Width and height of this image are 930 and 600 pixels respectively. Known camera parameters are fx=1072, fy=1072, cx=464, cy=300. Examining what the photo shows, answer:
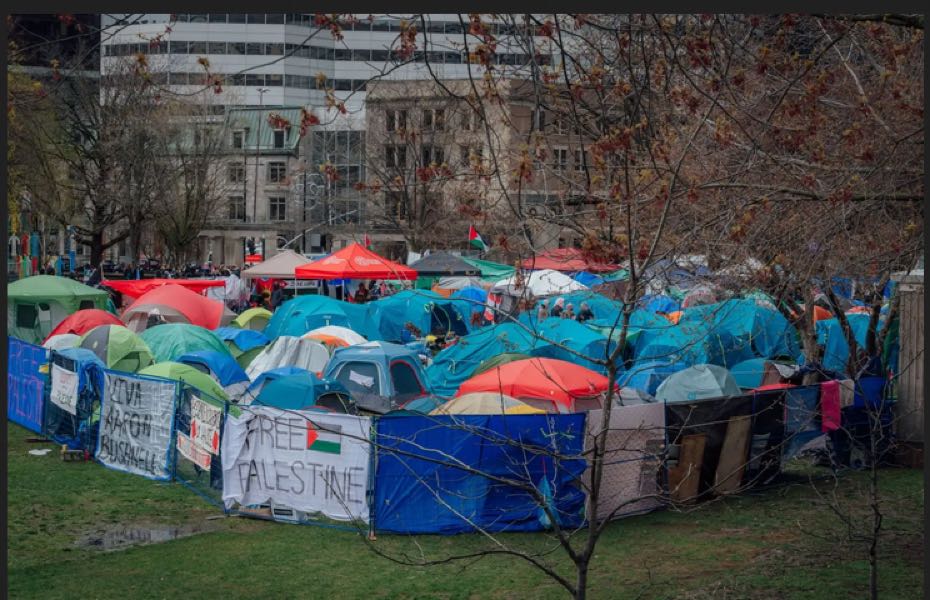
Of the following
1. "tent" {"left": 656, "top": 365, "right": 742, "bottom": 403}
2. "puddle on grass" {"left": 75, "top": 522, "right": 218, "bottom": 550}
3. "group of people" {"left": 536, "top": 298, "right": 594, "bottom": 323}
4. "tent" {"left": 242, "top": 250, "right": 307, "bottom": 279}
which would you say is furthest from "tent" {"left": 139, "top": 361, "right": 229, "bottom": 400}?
"tent" {"left": 242, "top": 250, "right": 307, "bottom": 279}

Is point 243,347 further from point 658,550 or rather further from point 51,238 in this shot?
point 51,238

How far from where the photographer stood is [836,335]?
26234 millimetres

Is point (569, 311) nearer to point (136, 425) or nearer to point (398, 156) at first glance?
point (136, 425)

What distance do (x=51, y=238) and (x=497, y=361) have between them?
5602 cm

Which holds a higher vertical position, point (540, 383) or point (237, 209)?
point (237, 209)

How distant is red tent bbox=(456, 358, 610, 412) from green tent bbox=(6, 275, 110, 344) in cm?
1694

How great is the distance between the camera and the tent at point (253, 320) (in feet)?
102

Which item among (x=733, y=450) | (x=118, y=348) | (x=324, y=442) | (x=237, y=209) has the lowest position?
(x=733, y=450)

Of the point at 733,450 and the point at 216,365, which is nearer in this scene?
the point at 733,450

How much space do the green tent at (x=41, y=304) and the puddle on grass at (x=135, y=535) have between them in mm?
17358

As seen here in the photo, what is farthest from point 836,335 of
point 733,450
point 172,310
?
point 172,310

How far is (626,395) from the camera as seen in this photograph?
16516mm

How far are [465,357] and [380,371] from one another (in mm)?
4042

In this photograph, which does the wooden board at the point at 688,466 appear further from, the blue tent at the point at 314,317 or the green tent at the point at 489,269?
the green tent at the point at 489,269
